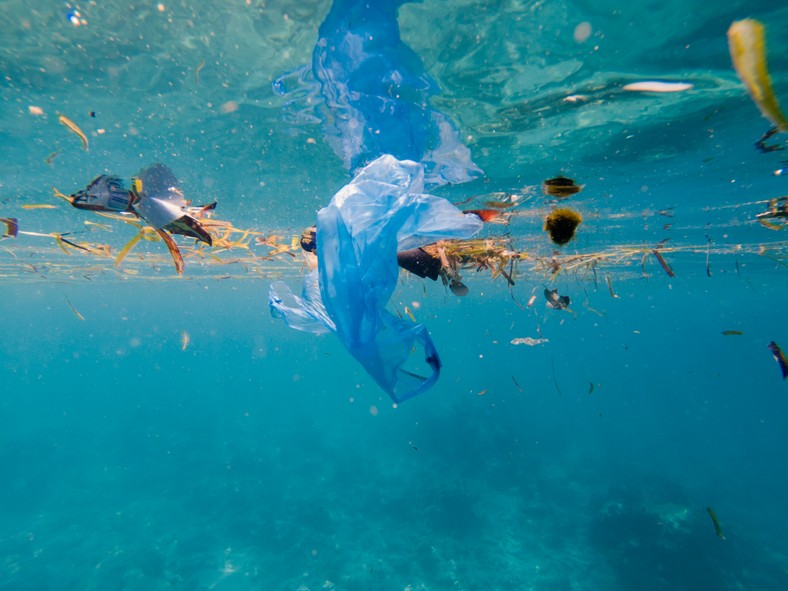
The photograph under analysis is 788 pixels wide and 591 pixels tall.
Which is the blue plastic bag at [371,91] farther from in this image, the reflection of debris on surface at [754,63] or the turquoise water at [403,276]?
the reflection of debris on surface at [754,63]

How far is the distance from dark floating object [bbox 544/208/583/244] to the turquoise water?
157 cm

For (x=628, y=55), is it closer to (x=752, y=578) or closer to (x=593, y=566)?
(x=593, y=566)

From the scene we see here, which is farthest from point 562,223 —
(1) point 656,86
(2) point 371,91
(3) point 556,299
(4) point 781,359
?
(1) point 656,86

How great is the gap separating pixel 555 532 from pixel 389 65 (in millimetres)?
21055

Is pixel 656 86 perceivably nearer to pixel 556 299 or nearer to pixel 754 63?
pixel 556 299

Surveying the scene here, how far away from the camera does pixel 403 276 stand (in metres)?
11.7

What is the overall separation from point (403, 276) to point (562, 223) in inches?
299

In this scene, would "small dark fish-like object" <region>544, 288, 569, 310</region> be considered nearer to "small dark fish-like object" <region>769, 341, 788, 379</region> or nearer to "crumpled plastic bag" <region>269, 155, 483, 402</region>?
"small dark fish-like object" <region>769, 341, 788, 379</region>

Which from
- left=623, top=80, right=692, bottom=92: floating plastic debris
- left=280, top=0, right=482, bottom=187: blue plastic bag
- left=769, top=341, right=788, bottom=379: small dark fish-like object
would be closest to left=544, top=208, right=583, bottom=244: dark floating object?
left=769, top=341, right=788, bottom=379: small dark fish-like object

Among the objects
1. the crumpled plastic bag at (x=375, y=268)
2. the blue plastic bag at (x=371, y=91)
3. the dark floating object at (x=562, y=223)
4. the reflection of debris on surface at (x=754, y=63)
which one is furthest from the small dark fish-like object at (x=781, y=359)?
the blue plastic bag at (x=371, y=91)

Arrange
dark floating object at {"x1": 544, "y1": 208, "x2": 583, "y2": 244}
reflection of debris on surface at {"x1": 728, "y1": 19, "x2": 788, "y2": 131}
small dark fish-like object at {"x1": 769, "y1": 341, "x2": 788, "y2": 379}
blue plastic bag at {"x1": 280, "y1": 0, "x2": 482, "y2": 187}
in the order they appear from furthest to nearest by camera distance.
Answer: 1. blue plastic bag at {"x1": 280, "y1": 0, "x2": 482, "y2": 187}
2. dark floating object at {"x1": 544, "y1": 208, "x2": 583, "y2": 244}
3. small dark fish-like object at {"x1": 769, "y1": 341, "x2": 788, "y2": 379}
4. reflection of debris on surface at {"x1": 728, "y1": 19, "x2": 788, "y2": 131}

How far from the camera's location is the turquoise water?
221 inches

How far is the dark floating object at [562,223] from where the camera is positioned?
427 cm

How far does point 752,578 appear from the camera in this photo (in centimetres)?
1466
